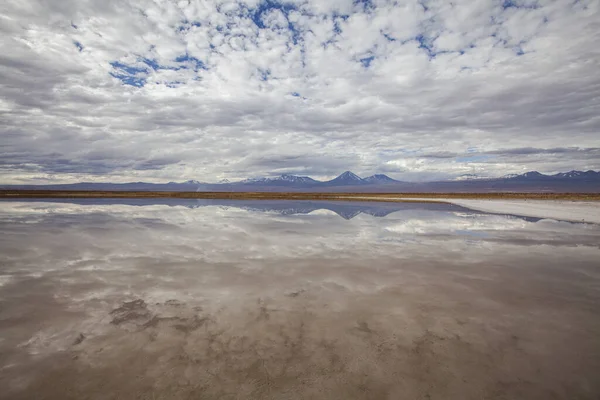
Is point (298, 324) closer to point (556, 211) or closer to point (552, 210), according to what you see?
point (556, 211)

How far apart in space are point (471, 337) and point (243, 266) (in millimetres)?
7518

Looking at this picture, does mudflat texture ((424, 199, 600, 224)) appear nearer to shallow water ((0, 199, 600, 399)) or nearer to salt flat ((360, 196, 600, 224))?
salt flat ((360, 196, 600, 224))

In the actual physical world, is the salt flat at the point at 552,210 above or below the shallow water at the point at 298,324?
below

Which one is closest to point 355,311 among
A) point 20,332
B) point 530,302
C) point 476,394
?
point 476,394

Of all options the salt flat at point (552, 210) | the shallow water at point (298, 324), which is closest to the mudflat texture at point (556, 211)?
the salt flat at point (552, 210)

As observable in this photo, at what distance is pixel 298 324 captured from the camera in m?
6.73

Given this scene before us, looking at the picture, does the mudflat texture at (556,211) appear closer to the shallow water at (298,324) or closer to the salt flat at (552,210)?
the salt flat at (552,210)

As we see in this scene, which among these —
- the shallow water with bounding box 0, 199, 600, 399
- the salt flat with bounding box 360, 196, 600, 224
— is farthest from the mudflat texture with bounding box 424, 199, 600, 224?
the shallow water with bounding box 0, 199, 600, 399

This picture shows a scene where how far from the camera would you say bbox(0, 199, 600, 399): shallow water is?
187 inches

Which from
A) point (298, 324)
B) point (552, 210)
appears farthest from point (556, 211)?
point (298, 324)

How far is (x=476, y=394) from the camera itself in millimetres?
4547

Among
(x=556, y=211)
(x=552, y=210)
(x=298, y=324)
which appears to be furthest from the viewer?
(x=552, y=210)

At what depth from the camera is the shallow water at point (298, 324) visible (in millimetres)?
4742

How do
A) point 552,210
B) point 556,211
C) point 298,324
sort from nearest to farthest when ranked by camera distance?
point 298,324 → point 556,211 → point 552,210
